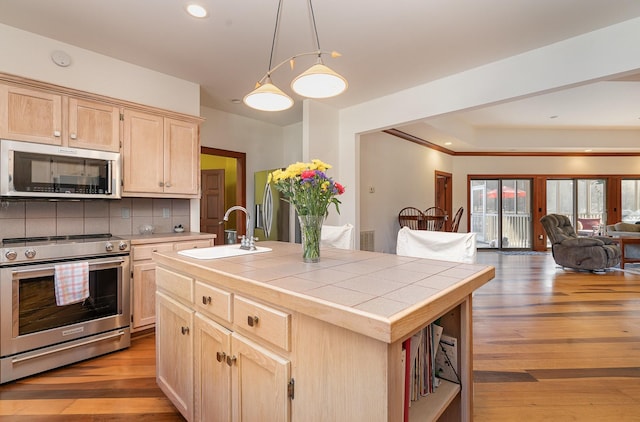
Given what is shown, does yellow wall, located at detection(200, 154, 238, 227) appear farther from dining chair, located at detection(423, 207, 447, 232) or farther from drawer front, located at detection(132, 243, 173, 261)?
dining chair, located at detection(423, 207, 447, 232)

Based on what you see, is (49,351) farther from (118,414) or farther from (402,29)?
(402,29)

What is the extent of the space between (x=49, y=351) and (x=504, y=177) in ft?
29.7

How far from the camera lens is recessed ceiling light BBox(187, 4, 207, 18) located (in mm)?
2170

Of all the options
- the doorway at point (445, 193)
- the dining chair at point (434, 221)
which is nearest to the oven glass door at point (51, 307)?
the dining chair at point (434, 221)

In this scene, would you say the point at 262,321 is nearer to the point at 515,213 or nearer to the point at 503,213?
the point at 503,213

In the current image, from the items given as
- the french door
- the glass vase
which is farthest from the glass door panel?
the glass vase

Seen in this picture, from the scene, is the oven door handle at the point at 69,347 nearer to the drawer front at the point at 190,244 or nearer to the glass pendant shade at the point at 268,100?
the drawer front at the point at 190,244

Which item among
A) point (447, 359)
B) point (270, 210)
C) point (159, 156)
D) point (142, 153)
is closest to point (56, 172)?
point (142, 153)

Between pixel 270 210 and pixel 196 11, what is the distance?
2799 millimetres

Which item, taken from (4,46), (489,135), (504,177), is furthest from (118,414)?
(504,177)

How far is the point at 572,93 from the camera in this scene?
4562mm

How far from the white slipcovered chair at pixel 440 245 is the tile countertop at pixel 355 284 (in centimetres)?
24

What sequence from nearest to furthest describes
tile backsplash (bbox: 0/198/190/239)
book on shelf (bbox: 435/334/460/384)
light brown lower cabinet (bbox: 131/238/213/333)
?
book on shelf (bbox: 435/334/460/384) < tile backsplash (bbox: 0/198/190/239) < light brown lower cabinet (bbox: 131/238/213/333)

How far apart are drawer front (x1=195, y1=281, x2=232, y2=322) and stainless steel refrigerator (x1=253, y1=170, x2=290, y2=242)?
123 inches
